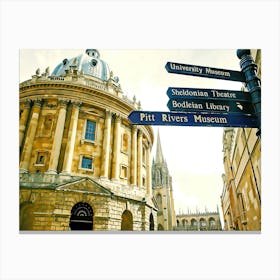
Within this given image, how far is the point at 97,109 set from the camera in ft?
47.5

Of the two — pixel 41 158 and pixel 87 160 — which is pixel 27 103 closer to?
pixel 41 158

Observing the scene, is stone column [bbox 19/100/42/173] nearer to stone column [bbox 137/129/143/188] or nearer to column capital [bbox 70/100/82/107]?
column capital [bbox 70/100/82/107]

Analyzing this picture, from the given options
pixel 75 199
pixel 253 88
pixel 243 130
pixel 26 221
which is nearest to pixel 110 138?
pixel 75 199

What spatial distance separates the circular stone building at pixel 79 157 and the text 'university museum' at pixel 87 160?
5cm

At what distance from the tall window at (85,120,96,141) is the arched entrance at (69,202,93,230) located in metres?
3.98

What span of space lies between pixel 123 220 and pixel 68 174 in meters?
4.29

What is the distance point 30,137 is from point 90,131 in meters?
3.33

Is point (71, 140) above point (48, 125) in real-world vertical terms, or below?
below

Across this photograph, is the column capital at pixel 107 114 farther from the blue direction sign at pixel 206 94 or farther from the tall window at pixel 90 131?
the blue direction sign at pixel 206 94

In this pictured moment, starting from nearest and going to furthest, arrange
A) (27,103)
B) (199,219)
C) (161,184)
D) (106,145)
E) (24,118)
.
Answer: (24,118)
(27,103)
(106,145)
(161,184)
(199,219)

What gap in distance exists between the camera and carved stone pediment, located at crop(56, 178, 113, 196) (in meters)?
11.3

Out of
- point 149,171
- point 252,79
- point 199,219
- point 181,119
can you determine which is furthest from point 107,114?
point 199,219

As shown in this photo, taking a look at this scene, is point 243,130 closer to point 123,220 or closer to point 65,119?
point 123,220

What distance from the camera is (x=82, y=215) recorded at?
11805 mm
